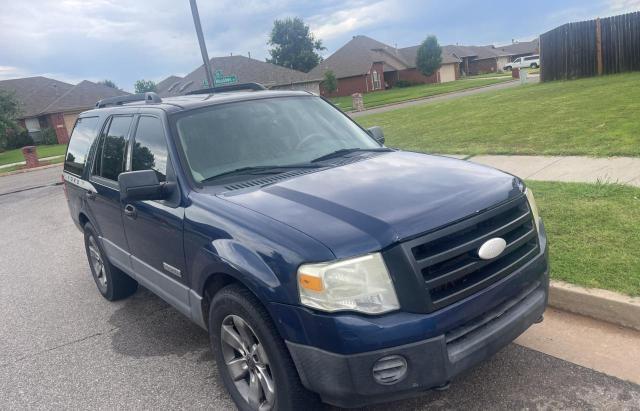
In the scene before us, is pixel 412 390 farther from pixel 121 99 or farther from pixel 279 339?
pixel 121 99

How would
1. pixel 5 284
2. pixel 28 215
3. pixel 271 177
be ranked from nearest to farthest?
pixel 271 177
pixel 5 284
pixel 28 215

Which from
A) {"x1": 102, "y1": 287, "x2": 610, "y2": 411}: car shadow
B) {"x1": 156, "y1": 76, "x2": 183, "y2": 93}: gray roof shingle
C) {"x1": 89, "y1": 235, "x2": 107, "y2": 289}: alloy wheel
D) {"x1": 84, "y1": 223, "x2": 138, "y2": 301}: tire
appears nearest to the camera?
{"x1": 102, "y1": 287, "x2": 610, "y2": 411}: car shadow

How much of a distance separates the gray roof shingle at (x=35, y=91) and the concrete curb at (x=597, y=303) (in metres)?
47.7

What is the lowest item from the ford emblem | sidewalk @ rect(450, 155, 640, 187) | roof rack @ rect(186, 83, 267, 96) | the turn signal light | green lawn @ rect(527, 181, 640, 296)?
green lawn @ rect(527, 181, 640, 296)

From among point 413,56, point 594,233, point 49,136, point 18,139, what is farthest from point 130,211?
point 413,56

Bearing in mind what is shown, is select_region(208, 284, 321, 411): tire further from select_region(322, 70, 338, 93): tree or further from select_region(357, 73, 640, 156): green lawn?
select_region(322, 70, 338, 93): tree

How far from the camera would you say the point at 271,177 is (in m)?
3.45

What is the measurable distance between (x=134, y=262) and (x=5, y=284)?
3255 mm

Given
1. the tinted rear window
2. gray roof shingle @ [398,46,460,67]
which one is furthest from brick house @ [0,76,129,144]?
the tinted rear window

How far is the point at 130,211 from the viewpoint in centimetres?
402

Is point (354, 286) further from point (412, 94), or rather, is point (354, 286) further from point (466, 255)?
point (412, 94)

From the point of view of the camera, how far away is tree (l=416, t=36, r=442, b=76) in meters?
58.4

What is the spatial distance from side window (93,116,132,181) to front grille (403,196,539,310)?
2.88 m

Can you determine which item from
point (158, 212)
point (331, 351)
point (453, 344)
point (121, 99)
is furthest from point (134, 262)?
point (453, 344)
